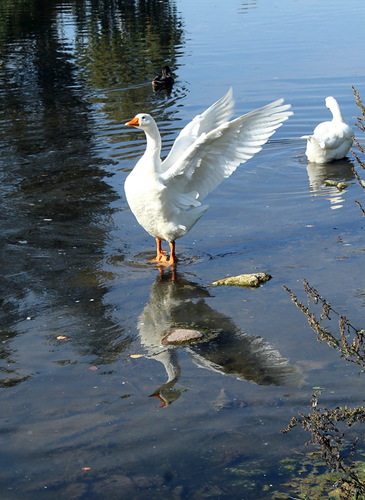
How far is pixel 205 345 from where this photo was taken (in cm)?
591

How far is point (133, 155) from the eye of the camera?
12.0m

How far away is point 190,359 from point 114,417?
3.09ft

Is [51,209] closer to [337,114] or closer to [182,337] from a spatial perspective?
[182,337]

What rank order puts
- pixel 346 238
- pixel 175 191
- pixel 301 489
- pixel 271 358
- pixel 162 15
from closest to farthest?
pixel 301 489, pixel 271 358, pixel 175 191, pixel 346 238, pixel 162 15

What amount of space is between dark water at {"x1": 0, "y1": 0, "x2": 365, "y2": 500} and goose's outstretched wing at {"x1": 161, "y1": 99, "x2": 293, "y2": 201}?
0.84m

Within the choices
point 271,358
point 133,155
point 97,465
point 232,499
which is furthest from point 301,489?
point 133,155

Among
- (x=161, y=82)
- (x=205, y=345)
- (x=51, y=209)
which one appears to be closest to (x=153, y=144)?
(x=51, y=209)

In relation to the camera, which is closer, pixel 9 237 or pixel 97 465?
pixel 97 465

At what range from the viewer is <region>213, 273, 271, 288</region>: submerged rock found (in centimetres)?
705

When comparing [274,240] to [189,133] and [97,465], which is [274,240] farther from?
[97,465]

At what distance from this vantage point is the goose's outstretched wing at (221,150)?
292 inches

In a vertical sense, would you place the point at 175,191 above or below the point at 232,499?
above

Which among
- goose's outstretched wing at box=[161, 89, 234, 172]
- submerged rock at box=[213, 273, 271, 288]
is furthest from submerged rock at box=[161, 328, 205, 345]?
goose's outstretched wing at box=[161, 89, 234, 172]

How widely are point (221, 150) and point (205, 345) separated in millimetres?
2565
